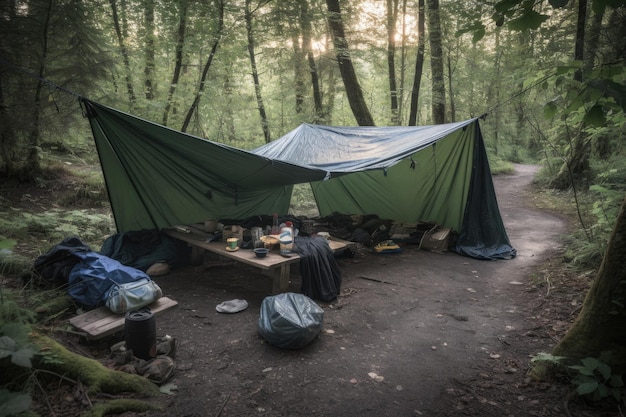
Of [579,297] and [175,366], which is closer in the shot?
[175,366]

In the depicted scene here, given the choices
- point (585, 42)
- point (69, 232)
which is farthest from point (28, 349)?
point (585, 42)

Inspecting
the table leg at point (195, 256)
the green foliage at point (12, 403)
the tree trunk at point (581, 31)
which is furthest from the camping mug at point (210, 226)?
the tree trunk at point (581, 31)

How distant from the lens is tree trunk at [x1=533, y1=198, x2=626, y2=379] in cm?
166

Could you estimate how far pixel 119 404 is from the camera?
4.99 ft

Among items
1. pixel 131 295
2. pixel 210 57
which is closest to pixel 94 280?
pixel 131 295

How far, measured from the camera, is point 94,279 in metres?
2.43

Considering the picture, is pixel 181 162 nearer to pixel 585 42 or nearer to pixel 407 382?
pixel 407 382

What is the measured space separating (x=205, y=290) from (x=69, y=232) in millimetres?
1932

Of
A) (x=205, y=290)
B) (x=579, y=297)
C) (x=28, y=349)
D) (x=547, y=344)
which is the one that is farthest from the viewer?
(x=205, y=290)

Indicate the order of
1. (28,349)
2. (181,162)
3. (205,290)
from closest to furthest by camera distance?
1. (28,349)
2. (205,290)
3. (181,162)

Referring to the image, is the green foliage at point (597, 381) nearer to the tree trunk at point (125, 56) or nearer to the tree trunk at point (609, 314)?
the tree trunk at point (609, 314)

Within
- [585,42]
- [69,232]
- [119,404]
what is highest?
[585,42]

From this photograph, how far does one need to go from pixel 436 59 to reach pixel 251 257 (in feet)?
18.4

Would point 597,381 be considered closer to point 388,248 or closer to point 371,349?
point 371,349
